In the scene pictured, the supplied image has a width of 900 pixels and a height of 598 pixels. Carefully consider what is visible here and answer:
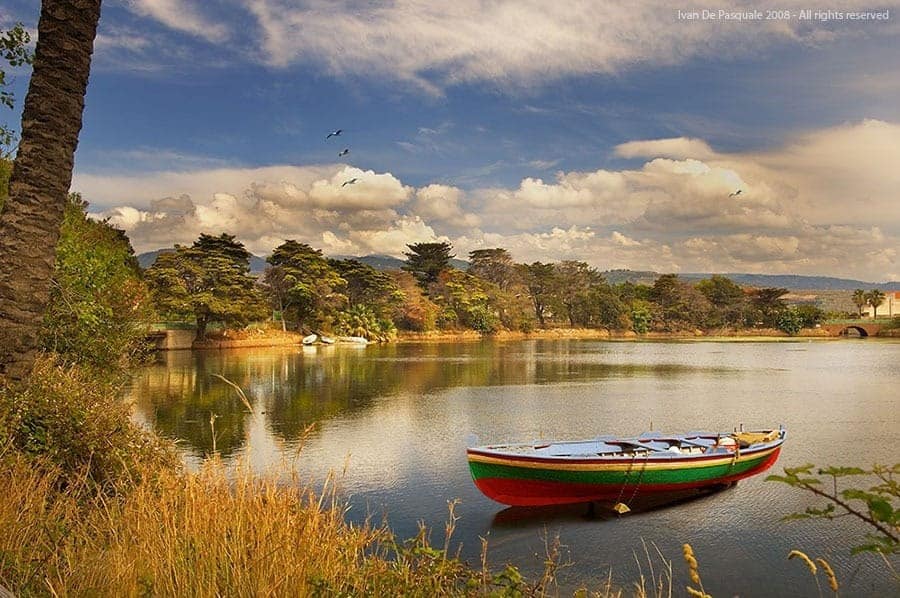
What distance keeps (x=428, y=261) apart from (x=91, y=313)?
62522 mm

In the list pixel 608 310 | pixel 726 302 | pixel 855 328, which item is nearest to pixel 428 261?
pixel 608 310

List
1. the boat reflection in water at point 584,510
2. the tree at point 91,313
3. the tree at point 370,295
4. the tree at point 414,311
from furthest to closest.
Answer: the tree at point 414,311
the tree at point 370,295
the tree at point 91,313
the boat reflection in water at point 584,510

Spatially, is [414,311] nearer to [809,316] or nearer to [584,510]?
[809,316]

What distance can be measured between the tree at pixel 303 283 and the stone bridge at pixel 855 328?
2352 inches

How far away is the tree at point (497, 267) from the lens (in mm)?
76750

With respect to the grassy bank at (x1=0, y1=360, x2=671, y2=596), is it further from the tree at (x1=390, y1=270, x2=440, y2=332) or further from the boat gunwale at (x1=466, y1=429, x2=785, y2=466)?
the tree at (x1=390, y1=270, x2=440, y2=332)

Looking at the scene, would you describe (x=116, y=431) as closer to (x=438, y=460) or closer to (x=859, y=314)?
(x=438, y=460)

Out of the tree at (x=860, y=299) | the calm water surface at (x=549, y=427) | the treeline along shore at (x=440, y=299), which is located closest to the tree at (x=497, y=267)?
the treeline along shore at (x=440, y=299)

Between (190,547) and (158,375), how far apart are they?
27228mm

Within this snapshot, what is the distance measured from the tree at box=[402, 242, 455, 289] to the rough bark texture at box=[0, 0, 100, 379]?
6582 centimetres

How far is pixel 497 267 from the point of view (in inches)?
3034

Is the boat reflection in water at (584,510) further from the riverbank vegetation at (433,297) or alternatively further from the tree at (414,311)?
the tree at (414,311)

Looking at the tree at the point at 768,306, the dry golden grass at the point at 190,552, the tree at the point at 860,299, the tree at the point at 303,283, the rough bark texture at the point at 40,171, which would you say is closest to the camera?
the dry golden grass at the point at 190,552

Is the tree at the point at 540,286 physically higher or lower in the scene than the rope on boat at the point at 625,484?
higher
